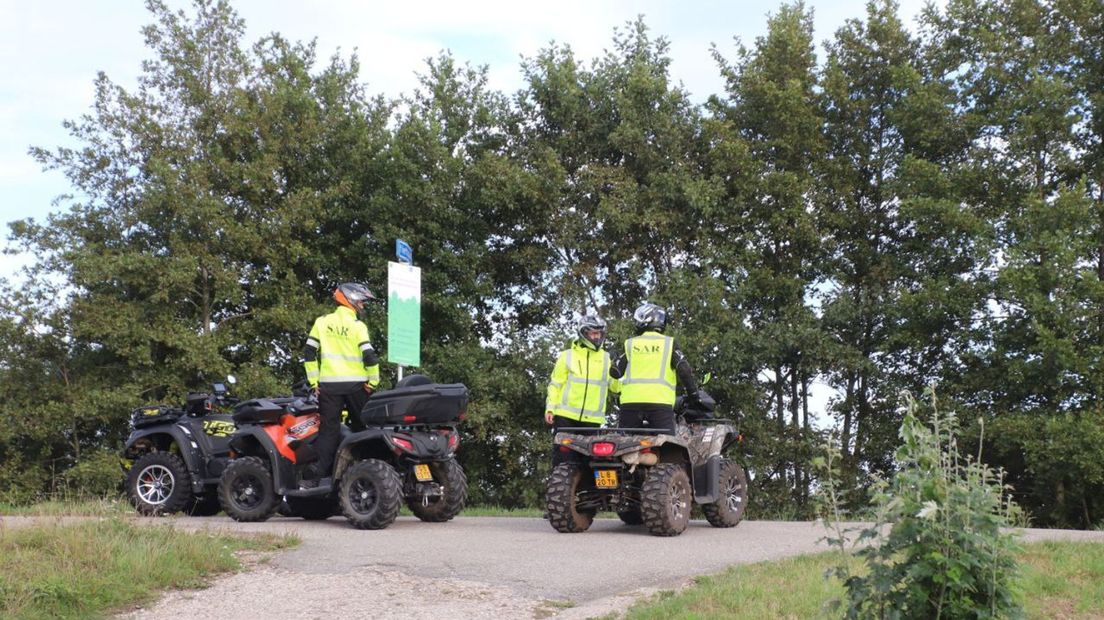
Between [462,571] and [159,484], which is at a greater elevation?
[159,484]

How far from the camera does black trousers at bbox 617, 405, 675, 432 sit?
11820 millimetres

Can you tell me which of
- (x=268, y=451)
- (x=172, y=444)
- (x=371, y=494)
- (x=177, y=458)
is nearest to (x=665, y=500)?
(x=371, y=494)

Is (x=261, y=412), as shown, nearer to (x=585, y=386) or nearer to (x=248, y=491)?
(x=248, y=491)

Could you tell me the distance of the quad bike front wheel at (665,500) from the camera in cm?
1105

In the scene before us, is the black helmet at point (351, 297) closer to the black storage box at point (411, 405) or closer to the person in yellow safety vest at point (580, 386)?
the black storage box at point (411, 405)

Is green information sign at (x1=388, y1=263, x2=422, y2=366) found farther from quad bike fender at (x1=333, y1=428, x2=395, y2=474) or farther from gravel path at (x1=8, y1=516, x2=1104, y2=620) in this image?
gravel path at (x1=8, y1=516, x2=1104, y2=620)

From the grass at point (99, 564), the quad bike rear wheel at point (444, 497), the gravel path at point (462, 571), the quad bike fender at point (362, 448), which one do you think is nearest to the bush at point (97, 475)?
the gravel path at point (462, 571)

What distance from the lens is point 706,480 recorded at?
477 inches

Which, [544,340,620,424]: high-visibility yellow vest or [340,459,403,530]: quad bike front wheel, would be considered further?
[544,340,620,424]: high-visibility yellow vest

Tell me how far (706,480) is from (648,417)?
960 millimetres

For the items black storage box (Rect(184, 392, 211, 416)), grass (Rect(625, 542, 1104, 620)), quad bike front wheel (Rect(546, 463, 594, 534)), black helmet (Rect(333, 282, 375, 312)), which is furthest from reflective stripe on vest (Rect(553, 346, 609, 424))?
black storage box (Rect(184, 392, 211, 416))

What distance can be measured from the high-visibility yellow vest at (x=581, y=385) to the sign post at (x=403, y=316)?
8.41 feet

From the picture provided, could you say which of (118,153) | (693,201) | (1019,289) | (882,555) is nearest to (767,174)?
(693,201)

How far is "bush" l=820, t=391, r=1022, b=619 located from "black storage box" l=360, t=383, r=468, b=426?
6.75 m
